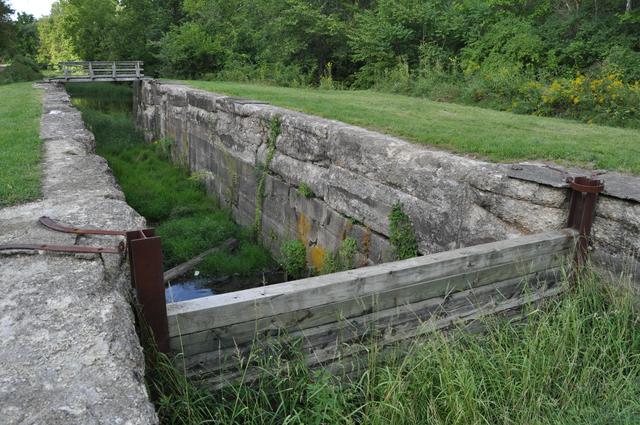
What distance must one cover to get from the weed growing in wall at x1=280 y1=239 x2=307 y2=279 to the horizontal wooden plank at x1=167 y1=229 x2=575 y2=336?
3628mm

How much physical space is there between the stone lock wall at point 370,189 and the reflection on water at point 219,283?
585 millimetres

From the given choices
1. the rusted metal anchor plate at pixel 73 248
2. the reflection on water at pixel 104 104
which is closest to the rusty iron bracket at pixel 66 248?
the rusted metal anchor plate at pixel 73 248

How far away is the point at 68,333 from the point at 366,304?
157 centimetres

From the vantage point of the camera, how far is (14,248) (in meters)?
2.75

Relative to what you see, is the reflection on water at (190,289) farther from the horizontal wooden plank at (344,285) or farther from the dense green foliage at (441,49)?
the dense green foliage at (441,49)

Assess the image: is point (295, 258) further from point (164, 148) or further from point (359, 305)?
point (164, 148)

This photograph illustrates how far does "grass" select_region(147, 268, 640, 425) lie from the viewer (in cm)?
251

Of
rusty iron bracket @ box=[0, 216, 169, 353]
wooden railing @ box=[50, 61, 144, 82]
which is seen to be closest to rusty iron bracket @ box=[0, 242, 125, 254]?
rusty iron bracket @ box=[0, 216, 169, 353]

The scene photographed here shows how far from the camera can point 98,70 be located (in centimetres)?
2527

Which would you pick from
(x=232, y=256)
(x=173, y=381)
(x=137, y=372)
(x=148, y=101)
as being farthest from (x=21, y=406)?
(x=148, y=101)

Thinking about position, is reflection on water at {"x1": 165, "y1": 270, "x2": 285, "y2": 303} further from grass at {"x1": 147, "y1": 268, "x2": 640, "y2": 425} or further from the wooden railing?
the wooden railing

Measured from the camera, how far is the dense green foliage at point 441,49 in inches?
397

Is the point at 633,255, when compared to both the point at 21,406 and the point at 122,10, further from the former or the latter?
the point at 122,10

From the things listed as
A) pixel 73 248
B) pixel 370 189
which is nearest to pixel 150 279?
pixel 73 248
